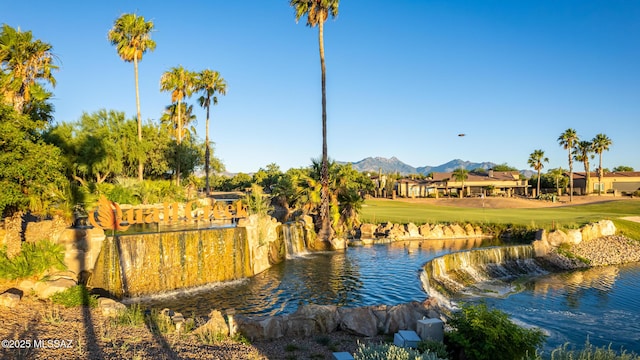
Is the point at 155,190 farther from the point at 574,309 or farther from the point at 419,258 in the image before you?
the point at 574,309

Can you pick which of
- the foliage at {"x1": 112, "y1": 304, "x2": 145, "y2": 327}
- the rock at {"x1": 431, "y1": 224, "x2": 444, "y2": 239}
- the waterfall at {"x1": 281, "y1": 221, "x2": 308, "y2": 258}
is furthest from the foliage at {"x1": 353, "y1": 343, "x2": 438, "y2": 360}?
the rock at {"x1": 431, "y1": 224, "x2": 444, "y2": 239}

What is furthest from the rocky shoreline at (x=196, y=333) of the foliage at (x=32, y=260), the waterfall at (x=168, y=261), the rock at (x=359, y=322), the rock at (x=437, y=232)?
the rock at (x=437, y=232)

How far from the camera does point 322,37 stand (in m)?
31.5

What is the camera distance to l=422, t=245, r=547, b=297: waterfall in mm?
20281

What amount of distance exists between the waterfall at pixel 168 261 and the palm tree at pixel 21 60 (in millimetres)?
9660

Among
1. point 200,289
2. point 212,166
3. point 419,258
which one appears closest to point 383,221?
point 419,258

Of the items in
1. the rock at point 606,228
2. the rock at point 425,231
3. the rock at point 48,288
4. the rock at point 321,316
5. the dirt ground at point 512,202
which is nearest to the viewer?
the rock at point 321,316

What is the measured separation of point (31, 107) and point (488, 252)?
33.4 m

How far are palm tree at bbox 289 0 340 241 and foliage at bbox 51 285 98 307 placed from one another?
18666 millimetres

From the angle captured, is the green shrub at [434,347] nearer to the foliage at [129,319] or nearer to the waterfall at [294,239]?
the foliage at [129,319]

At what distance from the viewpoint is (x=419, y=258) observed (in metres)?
25.2

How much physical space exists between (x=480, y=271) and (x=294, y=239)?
479 inches

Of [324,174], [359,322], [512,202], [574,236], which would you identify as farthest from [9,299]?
[512,202]

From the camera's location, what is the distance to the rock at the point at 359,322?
10.6 metres
